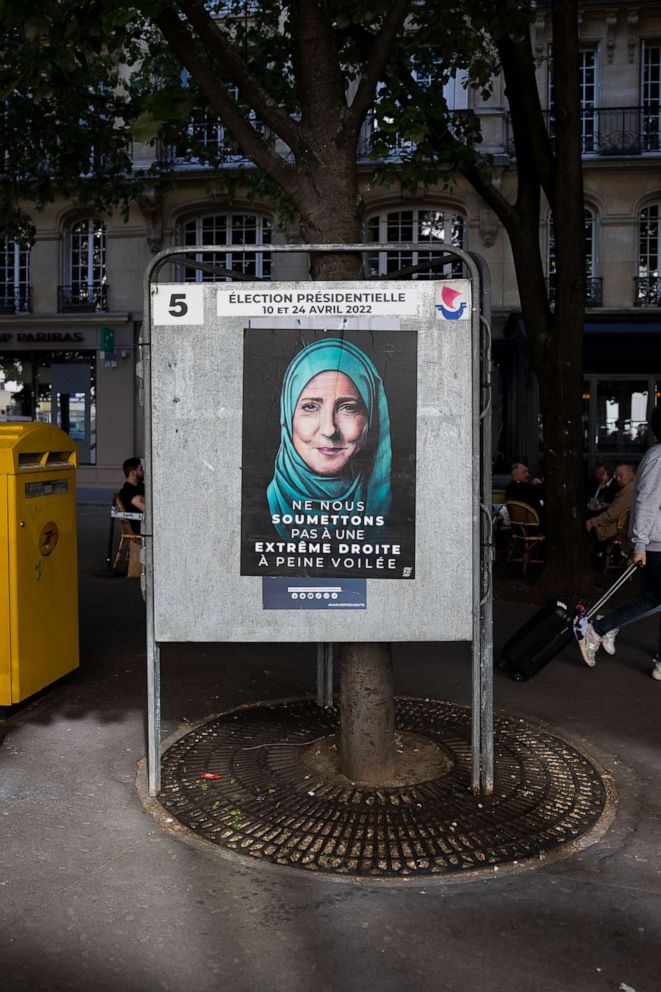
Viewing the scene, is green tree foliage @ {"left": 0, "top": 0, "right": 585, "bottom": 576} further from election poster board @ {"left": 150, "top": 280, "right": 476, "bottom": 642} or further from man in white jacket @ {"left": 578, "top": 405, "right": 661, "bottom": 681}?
man in white jacket @ {"left": 578, "top": 405, "right": 661, "bottom": 681}

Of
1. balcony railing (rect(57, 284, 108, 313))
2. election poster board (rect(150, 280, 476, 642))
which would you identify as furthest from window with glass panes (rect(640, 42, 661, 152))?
election poster board (rect(150, 280, 476, 642))

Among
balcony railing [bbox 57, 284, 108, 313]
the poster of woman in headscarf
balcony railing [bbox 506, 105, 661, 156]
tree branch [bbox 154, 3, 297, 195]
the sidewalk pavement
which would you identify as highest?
balcony railing [bbox 506, 105, 661, 156]

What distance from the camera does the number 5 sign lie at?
4.10 m

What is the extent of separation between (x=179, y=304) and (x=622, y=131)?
20.6 meters

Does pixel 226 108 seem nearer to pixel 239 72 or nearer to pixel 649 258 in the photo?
pixel 239 72

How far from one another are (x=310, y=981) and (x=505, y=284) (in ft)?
67.3

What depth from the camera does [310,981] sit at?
2902 mm

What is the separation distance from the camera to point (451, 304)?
409 cm

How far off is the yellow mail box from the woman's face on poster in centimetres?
213

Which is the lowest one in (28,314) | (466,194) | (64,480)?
(64,480)

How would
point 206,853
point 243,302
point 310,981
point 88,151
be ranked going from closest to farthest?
point 310,981 < point 206,853 < point 243,302 < point 88,151

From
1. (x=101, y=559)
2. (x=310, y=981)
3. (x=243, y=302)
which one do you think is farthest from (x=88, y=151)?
(x=310, y=981)

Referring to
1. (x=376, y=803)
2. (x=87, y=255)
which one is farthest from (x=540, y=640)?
(x=87, y=255)

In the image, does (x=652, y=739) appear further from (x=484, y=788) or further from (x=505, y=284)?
(x=505, y=284)
